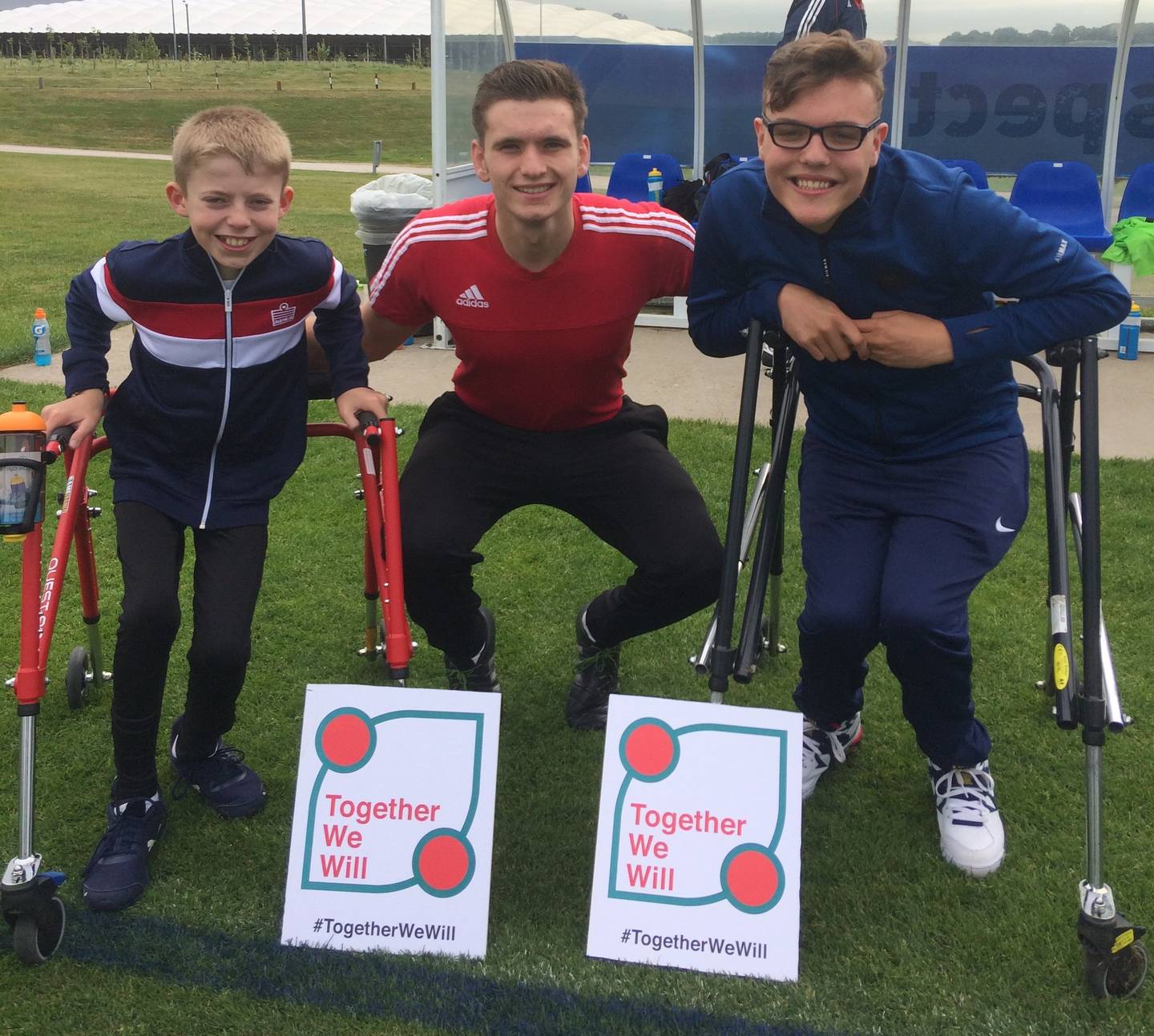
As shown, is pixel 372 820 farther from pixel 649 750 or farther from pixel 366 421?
pixel 366 421

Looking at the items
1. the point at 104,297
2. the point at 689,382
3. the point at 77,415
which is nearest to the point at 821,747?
the point at 77,415

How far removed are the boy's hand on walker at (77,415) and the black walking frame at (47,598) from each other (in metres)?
0.02

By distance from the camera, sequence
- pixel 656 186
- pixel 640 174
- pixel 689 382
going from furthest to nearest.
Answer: pixel 640 174 → pixel 656 186 → pixel 689 382

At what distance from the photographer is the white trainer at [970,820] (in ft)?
8.54

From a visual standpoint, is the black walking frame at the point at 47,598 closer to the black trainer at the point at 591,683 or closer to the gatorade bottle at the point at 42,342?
the black trainer at the point at 591,683

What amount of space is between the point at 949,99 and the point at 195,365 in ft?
24.5

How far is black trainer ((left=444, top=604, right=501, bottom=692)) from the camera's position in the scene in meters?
3.24

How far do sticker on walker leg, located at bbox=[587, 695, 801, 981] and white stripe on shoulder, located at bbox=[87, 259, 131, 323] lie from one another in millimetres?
1449

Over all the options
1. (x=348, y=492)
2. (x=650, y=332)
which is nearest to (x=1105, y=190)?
(x=650, y=332)

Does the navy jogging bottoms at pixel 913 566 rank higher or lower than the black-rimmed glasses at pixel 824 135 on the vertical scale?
lower

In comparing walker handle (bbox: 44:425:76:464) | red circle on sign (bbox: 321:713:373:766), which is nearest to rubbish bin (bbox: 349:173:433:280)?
walker handle (bbox: 44:425:76:464)

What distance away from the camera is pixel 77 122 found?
3344cm

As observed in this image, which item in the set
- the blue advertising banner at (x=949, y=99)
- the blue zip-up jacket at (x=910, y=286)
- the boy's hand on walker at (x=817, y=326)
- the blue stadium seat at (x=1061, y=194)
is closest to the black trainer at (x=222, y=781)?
the blue zip-up jacket at (x=910, y=286)

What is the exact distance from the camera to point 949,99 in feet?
28.3
